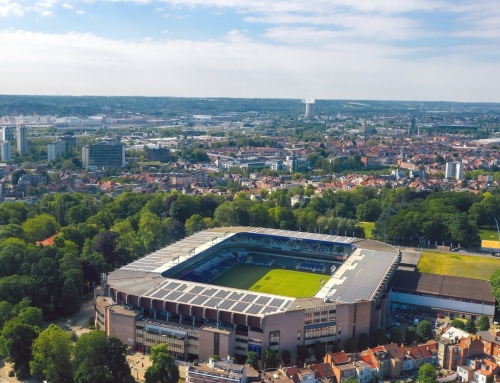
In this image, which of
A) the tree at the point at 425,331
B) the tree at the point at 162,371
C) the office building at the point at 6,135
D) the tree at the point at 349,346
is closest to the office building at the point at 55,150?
the office building at the point at 6,135

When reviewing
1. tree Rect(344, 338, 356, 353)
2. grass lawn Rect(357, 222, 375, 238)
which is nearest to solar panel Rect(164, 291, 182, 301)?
tree Rect(344, 338, 356, 353)

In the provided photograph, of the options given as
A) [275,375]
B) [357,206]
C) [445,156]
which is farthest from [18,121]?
[275,375]

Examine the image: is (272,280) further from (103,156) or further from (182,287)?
(103,156)

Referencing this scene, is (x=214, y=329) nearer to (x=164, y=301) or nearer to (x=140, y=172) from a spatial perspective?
(x=164, y=301)

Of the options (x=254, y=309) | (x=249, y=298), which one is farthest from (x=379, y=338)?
(x=249, y=298)

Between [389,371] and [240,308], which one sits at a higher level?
[240,308]

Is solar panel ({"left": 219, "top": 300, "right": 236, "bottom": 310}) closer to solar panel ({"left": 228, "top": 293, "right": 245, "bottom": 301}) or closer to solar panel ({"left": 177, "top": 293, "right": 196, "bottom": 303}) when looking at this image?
solar panel ({"left": 228, "top": 293, "right": 245, "bottom": 301})

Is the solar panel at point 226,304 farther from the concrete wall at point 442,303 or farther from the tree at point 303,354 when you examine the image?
the concrete wall at point 442,303
